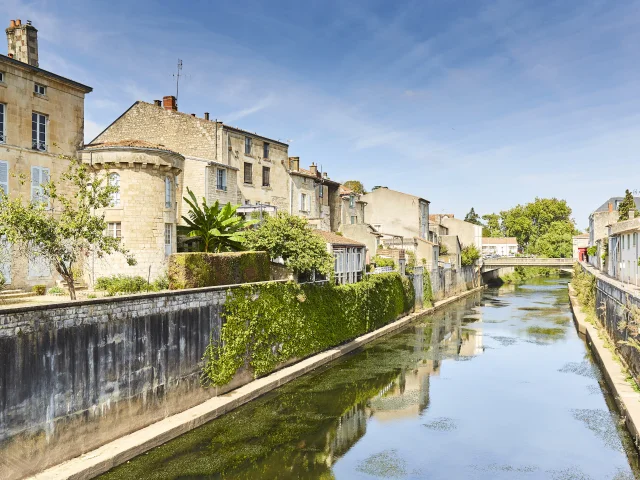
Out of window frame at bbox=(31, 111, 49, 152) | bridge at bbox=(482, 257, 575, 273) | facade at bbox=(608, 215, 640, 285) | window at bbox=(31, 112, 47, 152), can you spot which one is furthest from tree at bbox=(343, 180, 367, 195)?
window at bbox=(31, 112, 47, 152)

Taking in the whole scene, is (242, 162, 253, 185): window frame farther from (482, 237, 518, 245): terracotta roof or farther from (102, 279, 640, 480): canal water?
(482, 237, 518, 245): terracotta roof

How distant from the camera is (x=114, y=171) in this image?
23.1 m

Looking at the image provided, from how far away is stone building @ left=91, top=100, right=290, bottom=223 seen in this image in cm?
3166

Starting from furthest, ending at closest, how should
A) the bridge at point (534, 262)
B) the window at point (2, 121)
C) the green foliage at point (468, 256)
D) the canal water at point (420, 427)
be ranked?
the bridge at point (534, 262), the green foliage at point (468, 256), the window at point (2, 121), the canal water at point (420, 427)

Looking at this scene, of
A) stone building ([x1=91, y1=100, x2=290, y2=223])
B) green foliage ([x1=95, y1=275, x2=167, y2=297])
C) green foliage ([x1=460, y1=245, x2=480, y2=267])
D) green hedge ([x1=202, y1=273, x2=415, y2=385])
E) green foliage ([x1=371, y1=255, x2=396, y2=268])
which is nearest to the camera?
green hedge ([x1=202, y1=273, x2=415, y2=385])

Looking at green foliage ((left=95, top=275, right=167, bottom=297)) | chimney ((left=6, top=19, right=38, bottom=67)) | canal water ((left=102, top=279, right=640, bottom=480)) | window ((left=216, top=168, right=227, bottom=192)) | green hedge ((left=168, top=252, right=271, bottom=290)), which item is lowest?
canal water ((left=102, top=279, right=640, bottom=480))

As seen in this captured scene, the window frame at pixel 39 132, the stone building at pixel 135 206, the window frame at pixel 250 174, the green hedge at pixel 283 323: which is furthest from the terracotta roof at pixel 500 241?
the window frame at pixel 39 132

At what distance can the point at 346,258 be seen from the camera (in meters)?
31.0

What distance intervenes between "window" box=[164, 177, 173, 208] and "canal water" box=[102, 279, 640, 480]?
9.91 metres

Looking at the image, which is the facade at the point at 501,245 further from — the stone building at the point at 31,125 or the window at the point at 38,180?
the window at the point at 38,180

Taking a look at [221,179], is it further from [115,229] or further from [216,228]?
[115,229]

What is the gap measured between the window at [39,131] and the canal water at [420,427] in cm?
1474

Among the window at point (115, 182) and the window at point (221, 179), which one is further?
the window at point (221, 179)

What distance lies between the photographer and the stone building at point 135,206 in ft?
74.9
